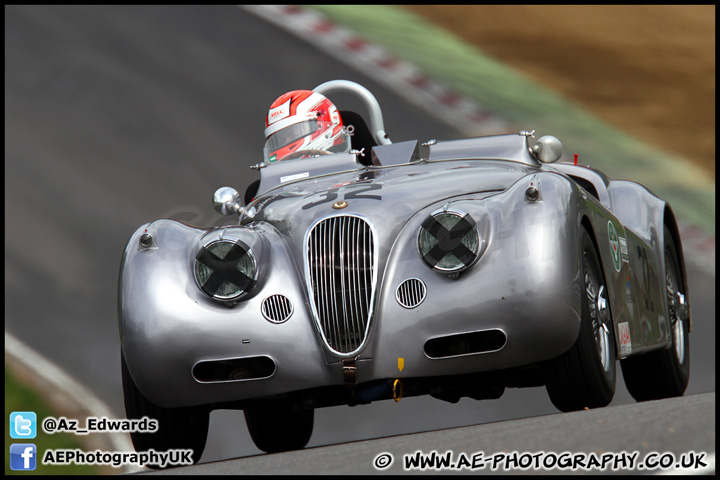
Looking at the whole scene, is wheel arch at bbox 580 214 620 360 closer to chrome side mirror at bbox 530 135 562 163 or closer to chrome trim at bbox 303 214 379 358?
chrome trim at bbox 303 214 379 358

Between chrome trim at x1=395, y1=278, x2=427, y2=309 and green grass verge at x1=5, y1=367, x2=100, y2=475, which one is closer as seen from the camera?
chrome trim at x1=395, y1=278, x2=427, y2=309

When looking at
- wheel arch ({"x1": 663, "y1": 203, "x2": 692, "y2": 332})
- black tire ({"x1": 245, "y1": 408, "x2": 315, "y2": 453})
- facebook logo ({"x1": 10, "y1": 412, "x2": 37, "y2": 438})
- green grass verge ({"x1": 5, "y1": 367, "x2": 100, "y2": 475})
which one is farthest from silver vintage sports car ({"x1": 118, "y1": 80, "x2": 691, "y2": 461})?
wheel arch ({"x1": 663, "y1": 203, "x2": 692, "y2": 332})

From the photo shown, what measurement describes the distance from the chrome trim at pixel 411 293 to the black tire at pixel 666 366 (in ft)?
7.85

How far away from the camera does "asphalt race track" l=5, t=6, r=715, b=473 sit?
8703 millimetres

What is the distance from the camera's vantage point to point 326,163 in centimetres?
654

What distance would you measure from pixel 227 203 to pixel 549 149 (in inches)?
72.2

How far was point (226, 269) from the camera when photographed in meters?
4.98

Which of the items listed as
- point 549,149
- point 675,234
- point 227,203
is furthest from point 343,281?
point 675,234

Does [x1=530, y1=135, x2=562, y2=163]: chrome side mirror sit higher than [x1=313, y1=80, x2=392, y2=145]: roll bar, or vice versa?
[x1=313, y1=80, x2=392, y2=145]: roll bar

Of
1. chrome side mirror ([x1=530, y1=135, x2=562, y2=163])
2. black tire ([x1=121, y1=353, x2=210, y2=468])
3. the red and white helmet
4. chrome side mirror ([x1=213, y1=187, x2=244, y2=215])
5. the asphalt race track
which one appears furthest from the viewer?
the asphalt race track

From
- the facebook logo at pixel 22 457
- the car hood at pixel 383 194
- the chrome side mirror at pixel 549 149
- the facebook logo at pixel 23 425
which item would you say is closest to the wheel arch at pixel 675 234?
the chrome side mirror at pixel 549 149

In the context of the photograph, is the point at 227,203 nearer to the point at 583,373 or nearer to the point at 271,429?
the point at 271,429

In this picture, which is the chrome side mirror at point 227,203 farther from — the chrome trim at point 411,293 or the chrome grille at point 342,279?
the chrome trim at point 411,293

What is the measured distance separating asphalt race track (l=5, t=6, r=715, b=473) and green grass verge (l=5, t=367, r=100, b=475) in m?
0.53
